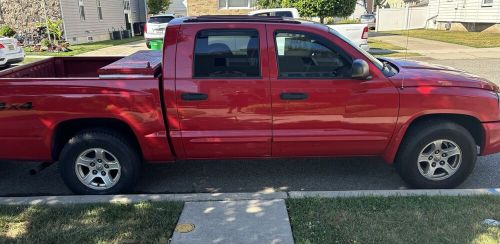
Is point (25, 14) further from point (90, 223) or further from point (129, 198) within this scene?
point (90, 223)

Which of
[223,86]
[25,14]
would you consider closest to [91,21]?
[25,14]

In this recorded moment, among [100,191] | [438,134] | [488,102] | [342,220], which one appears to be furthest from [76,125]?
[488,102]

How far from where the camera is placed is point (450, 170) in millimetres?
4312

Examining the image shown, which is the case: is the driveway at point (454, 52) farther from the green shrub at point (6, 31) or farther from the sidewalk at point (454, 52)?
the green shrub at point (6, 31)

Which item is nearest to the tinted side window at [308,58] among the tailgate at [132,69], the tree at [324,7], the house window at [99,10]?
the tailgate at [132,69]

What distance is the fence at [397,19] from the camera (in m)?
35.8

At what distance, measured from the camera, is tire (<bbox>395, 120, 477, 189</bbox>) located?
4.18 meters

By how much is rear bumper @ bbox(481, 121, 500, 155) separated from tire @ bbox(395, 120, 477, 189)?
0.48 feet

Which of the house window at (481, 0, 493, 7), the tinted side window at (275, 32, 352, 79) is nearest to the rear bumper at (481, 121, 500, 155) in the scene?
the tinted side window at (275, 32, 352, 79)

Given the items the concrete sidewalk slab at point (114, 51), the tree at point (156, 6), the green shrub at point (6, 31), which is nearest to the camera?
the concrete sidewalk slab at point (114, 51)

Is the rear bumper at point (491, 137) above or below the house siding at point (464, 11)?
below

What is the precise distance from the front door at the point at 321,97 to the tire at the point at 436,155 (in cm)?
29

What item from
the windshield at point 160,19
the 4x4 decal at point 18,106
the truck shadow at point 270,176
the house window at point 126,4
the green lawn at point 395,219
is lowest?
the truck shadow at point 270,176

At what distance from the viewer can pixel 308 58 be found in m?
4.15
